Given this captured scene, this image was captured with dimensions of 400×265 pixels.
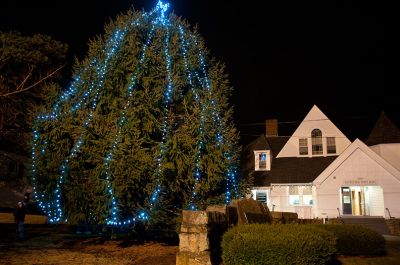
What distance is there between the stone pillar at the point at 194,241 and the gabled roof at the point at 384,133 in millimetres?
26281

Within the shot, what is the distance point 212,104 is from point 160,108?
1927 millimetres

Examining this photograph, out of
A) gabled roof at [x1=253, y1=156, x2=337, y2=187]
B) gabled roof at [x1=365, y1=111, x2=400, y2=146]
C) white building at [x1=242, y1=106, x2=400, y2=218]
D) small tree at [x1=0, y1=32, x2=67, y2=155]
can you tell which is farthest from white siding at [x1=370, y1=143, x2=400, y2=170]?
small tree at [x1=0, y1=32, x2=67, y2=155]

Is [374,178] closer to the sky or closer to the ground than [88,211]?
closer to the sky

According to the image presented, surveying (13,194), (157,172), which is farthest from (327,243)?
(13,194)

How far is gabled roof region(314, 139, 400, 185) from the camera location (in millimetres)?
28172

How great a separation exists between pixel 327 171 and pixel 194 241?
22.4 metres

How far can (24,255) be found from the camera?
11.6m

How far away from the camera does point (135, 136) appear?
42.9 feet

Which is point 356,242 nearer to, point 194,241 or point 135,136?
point 194,241

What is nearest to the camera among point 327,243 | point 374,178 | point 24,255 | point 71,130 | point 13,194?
point 327,243

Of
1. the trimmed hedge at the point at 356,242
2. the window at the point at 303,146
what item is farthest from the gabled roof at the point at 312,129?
the trimmed hedge at the point at 356,242

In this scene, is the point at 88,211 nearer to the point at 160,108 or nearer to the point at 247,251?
the point at 160,108

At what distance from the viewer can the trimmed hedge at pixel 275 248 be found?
814 centimetres

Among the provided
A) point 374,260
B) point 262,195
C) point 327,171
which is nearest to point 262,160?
point 262,195
